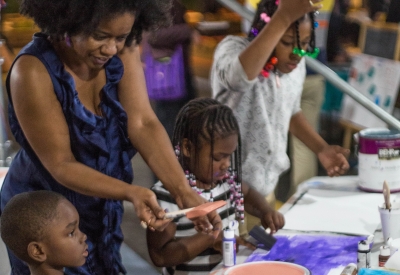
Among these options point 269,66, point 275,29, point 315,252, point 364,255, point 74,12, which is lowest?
point 315,252

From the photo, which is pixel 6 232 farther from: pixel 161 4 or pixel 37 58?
pixel 161 4

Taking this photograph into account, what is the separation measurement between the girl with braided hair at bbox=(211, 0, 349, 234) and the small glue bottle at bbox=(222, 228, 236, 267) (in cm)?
73

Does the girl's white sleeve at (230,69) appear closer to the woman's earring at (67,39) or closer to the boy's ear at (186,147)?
the boy's ear at (186,147)

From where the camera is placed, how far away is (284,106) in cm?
256

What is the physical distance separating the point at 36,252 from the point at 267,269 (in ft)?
2.08

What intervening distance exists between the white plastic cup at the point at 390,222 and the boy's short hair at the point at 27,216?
37.6 inches

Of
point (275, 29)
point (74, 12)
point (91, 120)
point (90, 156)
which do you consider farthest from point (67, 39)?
point (275, 29)

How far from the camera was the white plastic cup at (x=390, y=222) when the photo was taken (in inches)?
75.3

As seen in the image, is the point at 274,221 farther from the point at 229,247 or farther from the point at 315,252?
the point at 229,247

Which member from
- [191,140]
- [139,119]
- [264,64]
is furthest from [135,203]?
[264,64]

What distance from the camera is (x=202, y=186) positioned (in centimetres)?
212

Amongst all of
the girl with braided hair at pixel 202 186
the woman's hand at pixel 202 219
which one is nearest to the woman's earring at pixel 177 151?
the girl with braided hair at pixel 202 186

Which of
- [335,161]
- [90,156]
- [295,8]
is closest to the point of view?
[90,156]

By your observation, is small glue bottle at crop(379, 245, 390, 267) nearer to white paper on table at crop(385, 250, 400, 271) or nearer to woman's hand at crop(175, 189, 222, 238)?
white paper on table at crop(385, 250, 400, 271)
